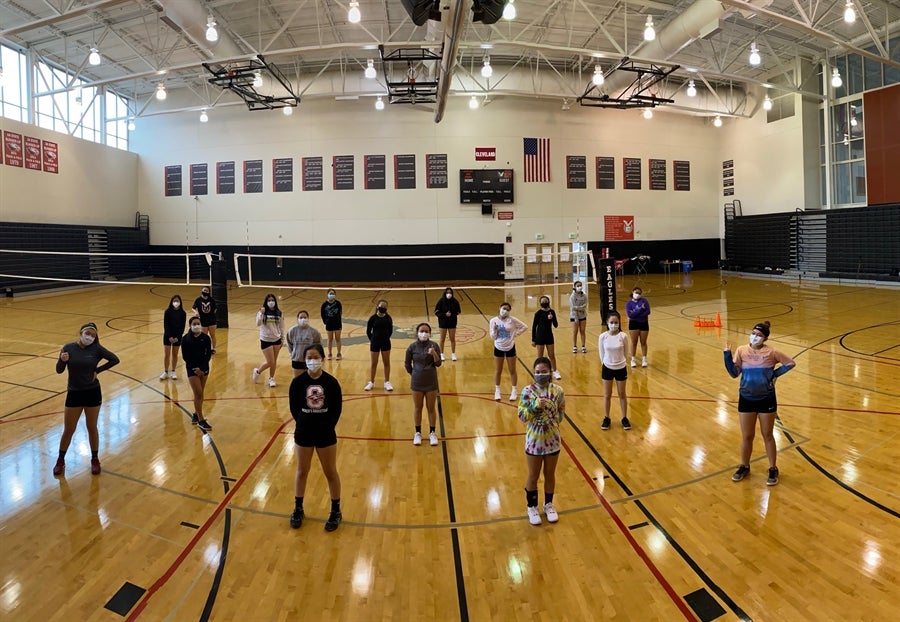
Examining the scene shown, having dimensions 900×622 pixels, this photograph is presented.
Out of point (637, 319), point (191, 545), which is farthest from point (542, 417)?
point (637, 319)

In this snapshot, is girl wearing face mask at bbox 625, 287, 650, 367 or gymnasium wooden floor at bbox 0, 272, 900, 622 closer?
gymnasium wooden floor at bbox 0, 272, 900, 622

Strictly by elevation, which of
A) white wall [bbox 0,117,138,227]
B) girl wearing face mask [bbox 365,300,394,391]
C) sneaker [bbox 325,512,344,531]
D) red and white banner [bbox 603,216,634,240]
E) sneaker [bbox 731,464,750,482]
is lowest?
sneaker [bbox 325,512,344,531]

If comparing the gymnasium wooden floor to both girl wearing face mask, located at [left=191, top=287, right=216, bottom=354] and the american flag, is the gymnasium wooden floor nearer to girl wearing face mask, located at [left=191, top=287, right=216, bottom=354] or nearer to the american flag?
girl wearing face mask, located at [left=191, top=287, right=216, bottom=354]

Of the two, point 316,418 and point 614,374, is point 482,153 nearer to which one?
point 614,374

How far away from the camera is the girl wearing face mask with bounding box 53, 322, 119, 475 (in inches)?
233

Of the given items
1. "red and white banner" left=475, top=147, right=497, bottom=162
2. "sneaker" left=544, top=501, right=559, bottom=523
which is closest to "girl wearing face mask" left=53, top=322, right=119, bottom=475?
"sneaker" left=544, top=501, right=559, bottom=523

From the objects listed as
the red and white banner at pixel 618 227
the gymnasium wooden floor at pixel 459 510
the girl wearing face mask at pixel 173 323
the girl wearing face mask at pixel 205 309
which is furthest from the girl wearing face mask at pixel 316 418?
the red and white banner at pixel 618 227

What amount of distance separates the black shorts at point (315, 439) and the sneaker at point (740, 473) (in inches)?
176

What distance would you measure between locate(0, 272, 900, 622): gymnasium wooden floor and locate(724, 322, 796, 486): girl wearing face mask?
0.47 meters

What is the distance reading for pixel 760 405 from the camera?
5.45m

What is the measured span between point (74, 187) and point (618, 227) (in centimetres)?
2889

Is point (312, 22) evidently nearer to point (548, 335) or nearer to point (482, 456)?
point (548, 335)

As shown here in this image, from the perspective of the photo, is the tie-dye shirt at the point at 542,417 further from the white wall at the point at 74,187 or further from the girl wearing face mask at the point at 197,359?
the white wall at the point at 74,187

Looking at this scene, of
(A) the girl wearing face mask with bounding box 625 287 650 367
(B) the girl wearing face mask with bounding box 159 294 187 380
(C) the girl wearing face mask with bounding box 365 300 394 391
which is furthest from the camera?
(A) the girl wearing face mask with bounding box 625 287 650 367
